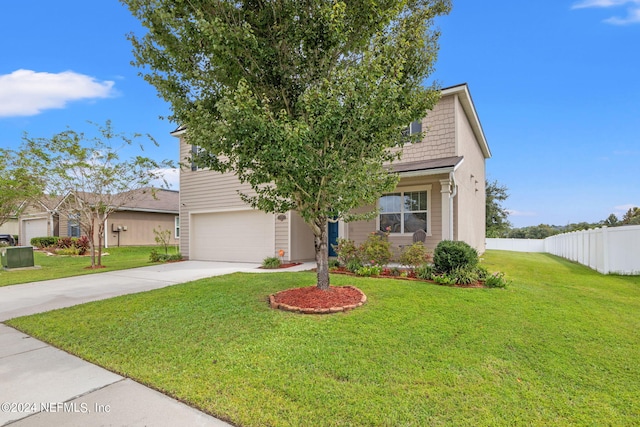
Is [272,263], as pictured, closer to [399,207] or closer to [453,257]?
[399,207]

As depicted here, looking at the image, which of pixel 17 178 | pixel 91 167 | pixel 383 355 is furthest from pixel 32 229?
pixel 383 355

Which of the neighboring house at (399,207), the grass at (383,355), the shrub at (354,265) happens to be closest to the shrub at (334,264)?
the shrub at (354,265)

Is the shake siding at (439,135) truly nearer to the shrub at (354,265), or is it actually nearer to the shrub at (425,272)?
the shrub at (354,265)

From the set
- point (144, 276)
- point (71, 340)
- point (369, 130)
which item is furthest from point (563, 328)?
point (144, 276)

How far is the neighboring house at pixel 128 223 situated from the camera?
21.3 m

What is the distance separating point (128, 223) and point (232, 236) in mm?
12836

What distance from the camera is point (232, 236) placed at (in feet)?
44.2

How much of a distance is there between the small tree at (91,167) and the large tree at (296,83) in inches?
310

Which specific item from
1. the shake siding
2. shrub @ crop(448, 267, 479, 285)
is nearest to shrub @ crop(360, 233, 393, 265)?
shrub @ crop(448, 267, 479, 285)

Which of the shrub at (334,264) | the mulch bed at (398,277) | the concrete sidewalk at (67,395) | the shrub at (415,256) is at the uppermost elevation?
the shrub at (415,256)

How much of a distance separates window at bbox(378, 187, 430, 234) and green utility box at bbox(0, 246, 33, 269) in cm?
1381

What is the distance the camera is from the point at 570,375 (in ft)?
10.6

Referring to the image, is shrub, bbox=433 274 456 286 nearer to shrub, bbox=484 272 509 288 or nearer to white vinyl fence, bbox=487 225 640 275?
shrub, bbox=484 272 509 288

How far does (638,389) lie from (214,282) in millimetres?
7502
